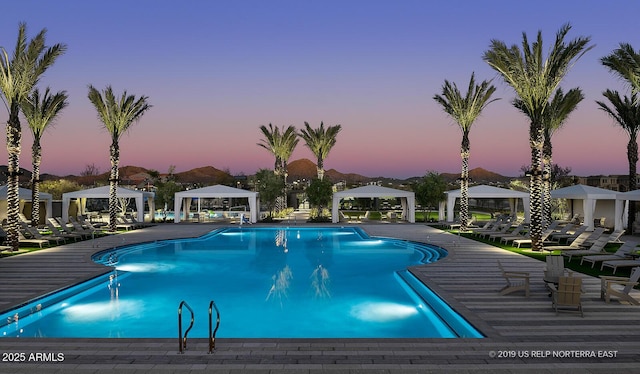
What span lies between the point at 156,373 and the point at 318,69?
3227cm

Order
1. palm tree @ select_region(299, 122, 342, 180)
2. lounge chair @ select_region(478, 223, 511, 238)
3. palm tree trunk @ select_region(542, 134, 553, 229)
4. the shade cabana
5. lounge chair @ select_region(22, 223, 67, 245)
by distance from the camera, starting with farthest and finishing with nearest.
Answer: palm tree @ select_region(299, 122, 342, 180)
palm tree trunk @ select_region(542, 134, 553, 229)
lounge chair @ select_region(478, 223, 511, 238)
the shade cabana
lounge chair @ select_region(22, 223, 67, 245)

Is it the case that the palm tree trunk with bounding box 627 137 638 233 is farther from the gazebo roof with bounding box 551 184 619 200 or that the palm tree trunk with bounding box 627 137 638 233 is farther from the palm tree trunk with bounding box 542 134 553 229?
the palm tree trunk with bounding box 542 134 553 229

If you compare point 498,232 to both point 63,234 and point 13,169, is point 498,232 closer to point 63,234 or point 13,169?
point 63,234

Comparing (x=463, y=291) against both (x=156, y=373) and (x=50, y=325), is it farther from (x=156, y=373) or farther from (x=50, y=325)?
(x=50, y=325)

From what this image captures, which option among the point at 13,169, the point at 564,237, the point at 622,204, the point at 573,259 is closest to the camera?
the point at 573,259

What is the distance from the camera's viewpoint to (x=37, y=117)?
2258 centimetres

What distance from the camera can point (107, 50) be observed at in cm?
2866

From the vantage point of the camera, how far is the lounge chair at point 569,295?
23.6ft

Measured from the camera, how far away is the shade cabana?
18.6 m

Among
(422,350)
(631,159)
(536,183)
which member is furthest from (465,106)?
(422,350)

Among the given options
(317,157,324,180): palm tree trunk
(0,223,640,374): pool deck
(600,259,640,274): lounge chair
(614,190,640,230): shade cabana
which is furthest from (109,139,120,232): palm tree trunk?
(614,190,640,230): shade cabana

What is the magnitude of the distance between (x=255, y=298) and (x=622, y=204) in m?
18.7

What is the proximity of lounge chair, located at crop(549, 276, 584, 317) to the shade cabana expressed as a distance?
13.9 m

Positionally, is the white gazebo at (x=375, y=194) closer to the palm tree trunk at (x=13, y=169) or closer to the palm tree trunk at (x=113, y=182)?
the palm tree trunk at (x=113, y=182)
